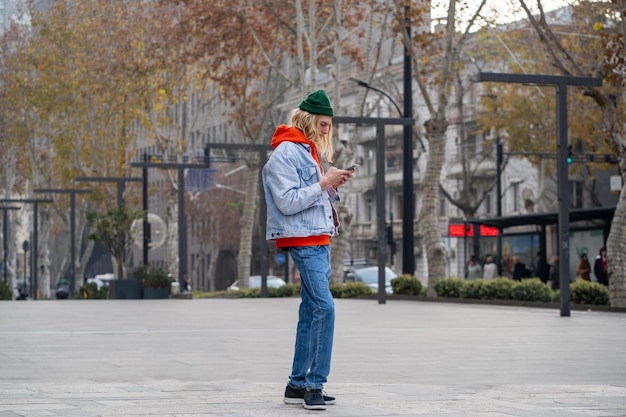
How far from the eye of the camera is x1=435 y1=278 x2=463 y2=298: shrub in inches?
1307

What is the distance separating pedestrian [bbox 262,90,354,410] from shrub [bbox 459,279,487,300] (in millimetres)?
24238

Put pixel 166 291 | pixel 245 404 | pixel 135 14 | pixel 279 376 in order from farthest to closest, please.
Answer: pixel 135 14
pixel 166 291
pixel 279 376
pixel 245 404

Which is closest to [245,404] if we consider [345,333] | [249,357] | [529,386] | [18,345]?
[529,386]

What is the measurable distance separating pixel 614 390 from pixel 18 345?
6.81m

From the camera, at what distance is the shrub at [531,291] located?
30128mm

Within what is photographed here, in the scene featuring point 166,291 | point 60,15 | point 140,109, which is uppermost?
point 60,15

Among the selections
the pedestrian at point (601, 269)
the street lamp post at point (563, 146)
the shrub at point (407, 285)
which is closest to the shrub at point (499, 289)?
the pedestrian at point (601, 269)

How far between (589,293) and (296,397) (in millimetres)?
20331

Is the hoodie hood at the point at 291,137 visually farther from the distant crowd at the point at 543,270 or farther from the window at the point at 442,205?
the window at the point at 442,205

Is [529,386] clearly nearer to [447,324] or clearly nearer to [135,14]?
[447,324]

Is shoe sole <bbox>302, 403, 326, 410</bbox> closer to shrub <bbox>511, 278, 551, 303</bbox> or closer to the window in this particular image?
shrub <bbox>511, 278, 551, 303</bbox>

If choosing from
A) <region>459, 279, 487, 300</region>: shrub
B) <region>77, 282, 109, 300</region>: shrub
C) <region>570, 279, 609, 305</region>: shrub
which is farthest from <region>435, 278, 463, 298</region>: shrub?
<region>77, 282, 109, 300</region>: shrub

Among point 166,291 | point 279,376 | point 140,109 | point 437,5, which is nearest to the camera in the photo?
point 279,376

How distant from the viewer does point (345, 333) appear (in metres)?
16.8
